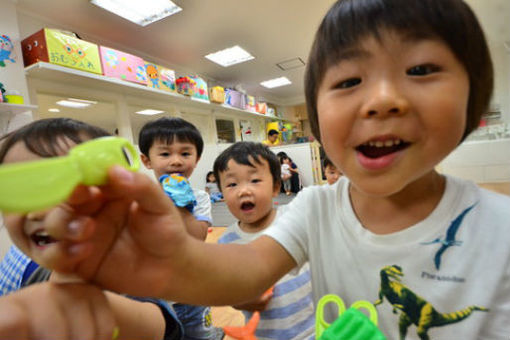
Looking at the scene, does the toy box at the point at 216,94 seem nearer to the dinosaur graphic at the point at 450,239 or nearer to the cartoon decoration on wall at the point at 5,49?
the cartoon decoration on wall at the point at 5,49

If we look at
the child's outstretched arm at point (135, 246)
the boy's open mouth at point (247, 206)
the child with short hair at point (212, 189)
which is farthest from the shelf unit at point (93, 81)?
the child's outstretched arm at point (135, 246)

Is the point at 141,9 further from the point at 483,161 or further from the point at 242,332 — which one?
the point at 483,161

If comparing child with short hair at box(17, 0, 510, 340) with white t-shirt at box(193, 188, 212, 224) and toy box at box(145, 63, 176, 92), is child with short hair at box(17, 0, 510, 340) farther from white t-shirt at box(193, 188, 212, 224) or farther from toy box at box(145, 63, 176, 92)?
toy box at box(145, 63, 176, 92)

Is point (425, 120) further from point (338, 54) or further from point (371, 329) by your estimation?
point (371, 329)

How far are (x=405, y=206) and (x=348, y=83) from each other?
9.6 inches

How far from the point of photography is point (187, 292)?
0.33 m

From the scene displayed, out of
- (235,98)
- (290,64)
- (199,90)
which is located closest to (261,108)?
(235,98)

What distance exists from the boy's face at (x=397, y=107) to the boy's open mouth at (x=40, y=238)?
0.48m

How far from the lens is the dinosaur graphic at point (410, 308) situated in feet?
1.17

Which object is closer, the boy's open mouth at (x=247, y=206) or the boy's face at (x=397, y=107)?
the boy's face at (x=397, y=107)

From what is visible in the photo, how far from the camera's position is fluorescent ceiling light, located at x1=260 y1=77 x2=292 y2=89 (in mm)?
5079

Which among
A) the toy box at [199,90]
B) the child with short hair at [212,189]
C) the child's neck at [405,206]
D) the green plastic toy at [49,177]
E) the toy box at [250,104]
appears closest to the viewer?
the green plastic toy at [49,177]

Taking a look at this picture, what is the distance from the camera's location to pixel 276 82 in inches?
207

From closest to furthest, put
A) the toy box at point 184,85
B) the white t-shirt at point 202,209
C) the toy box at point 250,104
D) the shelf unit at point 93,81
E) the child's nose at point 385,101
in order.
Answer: the child's nose at point 385,101
the white t-shirt at point 202,209
the shelf unit at point 93,81
the toy box at point 184,85
the toy box at point 250,104
